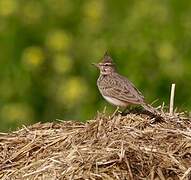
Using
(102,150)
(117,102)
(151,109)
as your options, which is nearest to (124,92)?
(117,102)

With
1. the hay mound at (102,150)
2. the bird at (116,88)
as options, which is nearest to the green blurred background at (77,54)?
the bird at (116,88)

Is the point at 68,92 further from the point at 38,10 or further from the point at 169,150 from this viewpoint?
the point at 169,150

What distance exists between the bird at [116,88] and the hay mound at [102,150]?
3.42 feet

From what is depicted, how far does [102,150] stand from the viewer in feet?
35.1

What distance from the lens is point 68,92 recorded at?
19.2 meters

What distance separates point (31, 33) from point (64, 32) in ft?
2.36

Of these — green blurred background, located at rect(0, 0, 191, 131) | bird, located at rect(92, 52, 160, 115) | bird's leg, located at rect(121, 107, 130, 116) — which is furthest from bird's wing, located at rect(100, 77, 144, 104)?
green blurred background, located at rect(0, 0, 191, 131)

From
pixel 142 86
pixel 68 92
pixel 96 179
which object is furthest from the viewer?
pixel 68 92

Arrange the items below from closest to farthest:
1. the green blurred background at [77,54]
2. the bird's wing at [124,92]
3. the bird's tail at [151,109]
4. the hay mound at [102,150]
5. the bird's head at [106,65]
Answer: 1. the hay mound at [102,150]
2. the bird's tail at [151,109]
3. the bird's wing at [124,92]
4. the bird's head at [106,65]
5. the green blurred background at [77,54]

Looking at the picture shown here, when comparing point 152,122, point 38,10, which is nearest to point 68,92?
point 38,10

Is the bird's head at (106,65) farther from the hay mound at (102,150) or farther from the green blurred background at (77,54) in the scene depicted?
the green blurred background at (77,54)

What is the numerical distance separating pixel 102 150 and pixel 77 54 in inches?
394

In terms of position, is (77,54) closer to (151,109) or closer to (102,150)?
(151,109)

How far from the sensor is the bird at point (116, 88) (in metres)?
→ 13.2
